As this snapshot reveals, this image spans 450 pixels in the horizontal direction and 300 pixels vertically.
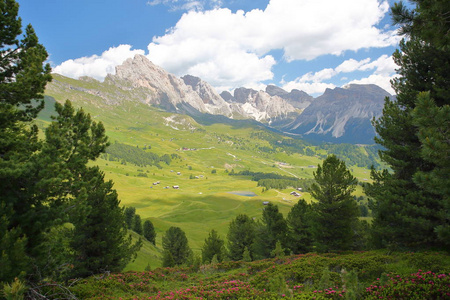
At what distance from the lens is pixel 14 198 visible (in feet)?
37.7

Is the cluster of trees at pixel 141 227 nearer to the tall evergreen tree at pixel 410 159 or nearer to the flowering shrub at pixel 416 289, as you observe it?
the tall evergreen tree at pixel 410 159

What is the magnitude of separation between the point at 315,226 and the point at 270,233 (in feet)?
42.5

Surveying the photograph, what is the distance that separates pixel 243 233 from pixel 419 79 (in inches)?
1645

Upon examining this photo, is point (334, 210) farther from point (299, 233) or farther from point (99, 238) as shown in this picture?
point (99, 238)

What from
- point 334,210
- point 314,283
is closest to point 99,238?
point 314,283

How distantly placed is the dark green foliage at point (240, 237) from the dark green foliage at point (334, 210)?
858 inches

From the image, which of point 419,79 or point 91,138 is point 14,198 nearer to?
point 91,138

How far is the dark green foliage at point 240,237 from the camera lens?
50688 millimetres

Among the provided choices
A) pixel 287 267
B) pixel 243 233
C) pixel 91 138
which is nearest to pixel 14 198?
pixel 91 138

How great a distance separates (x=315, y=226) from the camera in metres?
30.8

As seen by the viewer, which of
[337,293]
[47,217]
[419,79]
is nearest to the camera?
[337,293]

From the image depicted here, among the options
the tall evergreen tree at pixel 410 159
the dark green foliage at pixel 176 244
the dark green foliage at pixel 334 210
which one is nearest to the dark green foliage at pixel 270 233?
the dark green foliage at pixel 334 210

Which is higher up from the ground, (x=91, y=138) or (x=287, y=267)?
(x=91, y=138)

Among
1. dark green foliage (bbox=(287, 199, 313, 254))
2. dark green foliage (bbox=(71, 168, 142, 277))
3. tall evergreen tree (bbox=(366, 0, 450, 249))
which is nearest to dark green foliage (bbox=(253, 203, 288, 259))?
dark green foliage (bbox=(287, 199, 313, 254))
